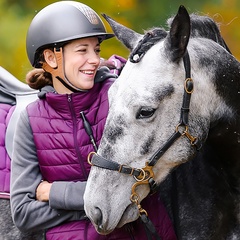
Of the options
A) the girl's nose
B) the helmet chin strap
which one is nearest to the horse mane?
the girl's nose

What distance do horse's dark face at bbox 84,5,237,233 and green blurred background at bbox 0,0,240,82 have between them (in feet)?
21.9

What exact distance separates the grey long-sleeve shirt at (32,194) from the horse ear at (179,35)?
3.04 ft

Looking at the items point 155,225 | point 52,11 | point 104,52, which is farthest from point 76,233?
point 104,52

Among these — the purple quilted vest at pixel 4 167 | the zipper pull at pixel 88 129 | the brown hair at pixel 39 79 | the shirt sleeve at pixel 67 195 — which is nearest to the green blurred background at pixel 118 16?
the purple quilted vest at pixel 4 167

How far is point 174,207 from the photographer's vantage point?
4.46 m

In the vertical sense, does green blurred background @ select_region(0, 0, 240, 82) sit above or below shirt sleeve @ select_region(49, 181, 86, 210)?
below

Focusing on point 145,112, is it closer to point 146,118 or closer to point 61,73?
point 146,118

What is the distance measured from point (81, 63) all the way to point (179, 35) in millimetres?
740

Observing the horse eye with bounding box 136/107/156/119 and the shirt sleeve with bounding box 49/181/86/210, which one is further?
the shirt sleeve with bounding box 49/181/86/210

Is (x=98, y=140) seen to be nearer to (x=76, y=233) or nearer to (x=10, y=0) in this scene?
(x=76, y=233)

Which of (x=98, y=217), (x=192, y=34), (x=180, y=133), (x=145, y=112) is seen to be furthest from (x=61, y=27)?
(x=98, y=217)

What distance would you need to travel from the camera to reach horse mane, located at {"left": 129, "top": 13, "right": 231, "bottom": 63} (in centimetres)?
396

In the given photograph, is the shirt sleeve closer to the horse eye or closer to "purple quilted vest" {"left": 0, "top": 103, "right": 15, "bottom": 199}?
the horse eye

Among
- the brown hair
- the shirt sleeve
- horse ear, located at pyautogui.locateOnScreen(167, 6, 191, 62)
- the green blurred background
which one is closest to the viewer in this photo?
horse ear, located at pyautogui.locateOnScreen(167, 6, 191, 62)
